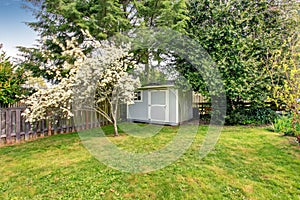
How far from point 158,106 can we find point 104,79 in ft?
11.8

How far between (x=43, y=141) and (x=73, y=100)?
5.12 feet

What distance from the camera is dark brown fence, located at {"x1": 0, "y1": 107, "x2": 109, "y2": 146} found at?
5004 mm

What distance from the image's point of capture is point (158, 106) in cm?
822

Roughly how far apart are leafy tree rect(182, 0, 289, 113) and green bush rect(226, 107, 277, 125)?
0.63 m

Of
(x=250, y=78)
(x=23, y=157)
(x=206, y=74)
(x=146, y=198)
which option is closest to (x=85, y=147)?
(x=23, y=157)

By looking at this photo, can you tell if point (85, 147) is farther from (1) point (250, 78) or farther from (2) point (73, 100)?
(1) point (250, 78)

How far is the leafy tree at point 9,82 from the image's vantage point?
17.3ft

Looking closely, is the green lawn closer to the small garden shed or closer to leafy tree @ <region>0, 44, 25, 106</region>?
leafy tree @ <region>0, 44, 25, 106</region>

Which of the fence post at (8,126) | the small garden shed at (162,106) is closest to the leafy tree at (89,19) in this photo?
the small garden shed at (162,106)

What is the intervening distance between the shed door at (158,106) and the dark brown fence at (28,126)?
264 cm

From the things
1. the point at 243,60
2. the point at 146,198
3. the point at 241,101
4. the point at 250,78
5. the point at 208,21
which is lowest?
the point at 146,198

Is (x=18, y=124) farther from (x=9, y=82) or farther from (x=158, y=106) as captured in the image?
(x=158, y=106)

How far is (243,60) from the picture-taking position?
23.7 feet

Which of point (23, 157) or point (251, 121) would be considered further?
point (251, 121)
